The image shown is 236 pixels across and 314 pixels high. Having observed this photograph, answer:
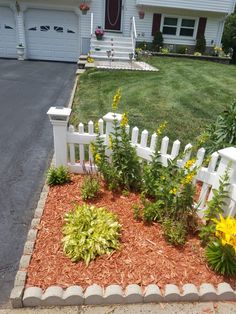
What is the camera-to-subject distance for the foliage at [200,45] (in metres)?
16.9

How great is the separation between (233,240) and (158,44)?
1593 centimetres

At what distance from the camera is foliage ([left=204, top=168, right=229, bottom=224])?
2.97m

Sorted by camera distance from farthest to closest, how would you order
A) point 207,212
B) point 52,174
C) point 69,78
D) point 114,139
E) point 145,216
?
point 69,78
point 52,174
point 114,139
point 145,216
point 207,212

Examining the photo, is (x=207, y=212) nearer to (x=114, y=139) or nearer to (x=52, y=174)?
(x=114, y=139)

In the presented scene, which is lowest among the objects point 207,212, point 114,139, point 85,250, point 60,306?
point 60,306

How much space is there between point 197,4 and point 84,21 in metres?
6.59

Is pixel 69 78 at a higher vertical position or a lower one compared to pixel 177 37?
lower

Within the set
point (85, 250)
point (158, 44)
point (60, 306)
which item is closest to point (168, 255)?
point (85, 250)

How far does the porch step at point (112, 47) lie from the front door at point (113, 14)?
954 mm

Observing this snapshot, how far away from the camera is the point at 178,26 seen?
55.6 feet

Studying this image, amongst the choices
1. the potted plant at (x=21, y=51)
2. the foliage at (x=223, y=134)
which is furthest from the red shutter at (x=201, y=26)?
the foliage at (x=223, y=134)

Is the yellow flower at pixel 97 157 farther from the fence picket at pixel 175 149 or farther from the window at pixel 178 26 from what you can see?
the window at pixel 178 26

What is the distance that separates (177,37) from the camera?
1717 cm

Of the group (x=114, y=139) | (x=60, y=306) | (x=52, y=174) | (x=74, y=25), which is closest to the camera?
(x=60, y=306)
